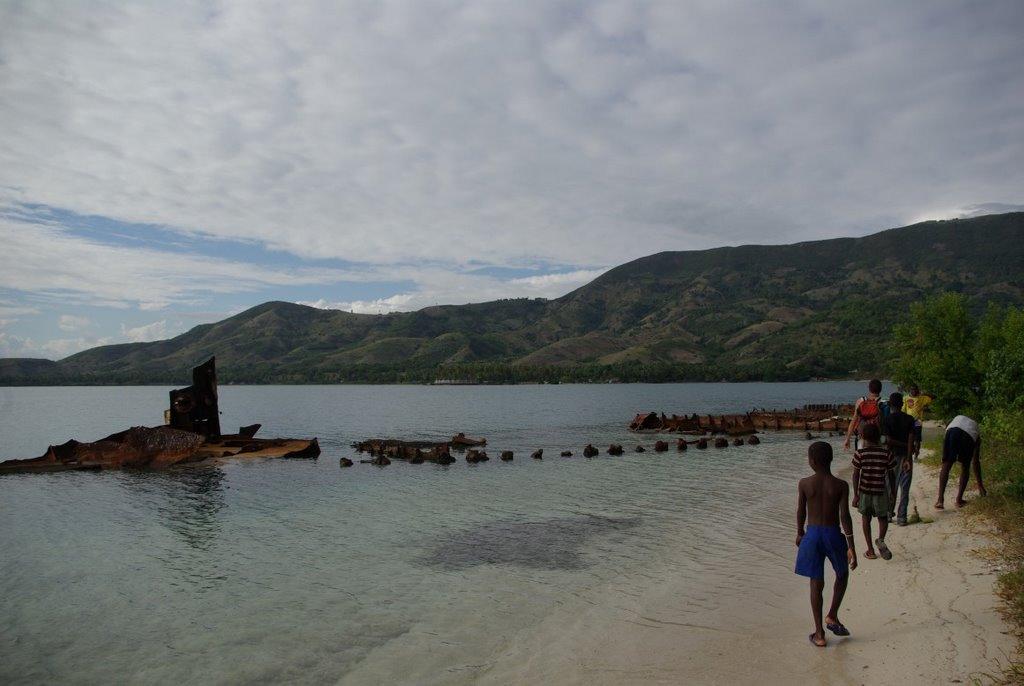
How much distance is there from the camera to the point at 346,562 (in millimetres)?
14719

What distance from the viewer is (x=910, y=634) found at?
7898 mm

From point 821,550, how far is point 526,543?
9.40 m

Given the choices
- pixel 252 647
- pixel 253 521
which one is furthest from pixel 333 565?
pixel 253 521

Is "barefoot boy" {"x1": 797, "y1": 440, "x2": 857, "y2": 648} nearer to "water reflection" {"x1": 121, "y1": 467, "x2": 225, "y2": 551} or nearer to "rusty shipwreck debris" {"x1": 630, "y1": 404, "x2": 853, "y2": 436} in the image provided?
"water reflection" {"x1": 121, "y1": 467, "x2": 225, "y2": 551}

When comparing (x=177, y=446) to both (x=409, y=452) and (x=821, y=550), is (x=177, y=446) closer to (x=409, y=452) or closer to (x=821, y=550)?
(x=409, y=452)

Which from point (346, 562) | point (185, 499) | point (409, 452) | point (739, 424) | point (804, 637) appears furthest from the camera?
point (739, 424)

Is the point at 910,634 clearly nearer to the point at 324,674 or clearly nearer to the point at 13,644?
the point at 324,674

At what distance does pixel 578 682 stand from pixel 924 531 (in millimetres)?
8192

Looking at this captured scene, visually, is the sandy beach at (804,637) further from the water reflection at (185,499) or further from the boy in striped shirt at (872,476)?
the water reflection at (185,499)

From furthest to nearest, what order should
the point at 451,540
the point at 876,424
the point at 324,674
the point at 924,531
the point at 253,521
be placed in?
the point at 253,521
the point at 451,540
the point at 924,531
the point at 876,424
the point at 324,674

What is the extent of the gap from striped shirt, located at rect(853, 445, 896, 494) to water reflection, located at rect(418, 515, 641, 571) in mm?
5969

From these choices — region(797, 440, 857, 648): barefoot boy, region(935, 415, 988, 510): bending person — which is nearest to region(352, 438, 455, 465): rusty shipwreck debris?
region(935, 415, 988, 510): bending person

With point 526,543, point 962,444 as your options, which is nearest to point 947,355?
point 962,444

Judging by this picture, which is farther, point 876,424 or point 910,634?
point 876,424
